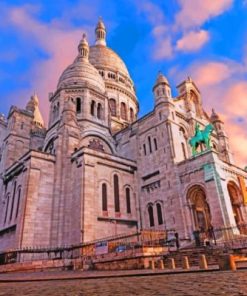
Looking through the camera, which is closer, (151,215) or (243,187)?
(243,187)

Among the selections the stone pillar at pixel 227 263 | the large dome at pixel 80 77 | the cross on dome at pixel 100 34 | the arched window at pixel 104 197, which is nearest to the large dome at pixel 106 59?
the cross on dome at pixel 100 34

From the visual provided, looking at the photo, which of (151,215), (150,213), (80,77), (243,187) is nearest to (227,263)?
(243,187)

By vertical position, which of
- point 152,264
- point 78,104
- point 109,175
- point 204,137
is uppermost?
point 78,104

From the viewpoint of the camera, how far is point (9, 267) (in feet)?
56.6

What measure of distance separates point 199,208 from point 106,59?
3638 centimetres

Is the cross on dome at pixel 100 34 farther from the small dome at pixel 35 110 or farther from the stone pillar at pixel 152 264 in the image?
the stone pillar at pixel 152 264

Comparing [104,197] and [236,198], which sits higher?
[104,197]

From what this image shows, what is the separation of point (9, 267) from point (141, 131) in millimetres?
20102

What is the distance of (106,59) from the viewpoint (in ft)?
167

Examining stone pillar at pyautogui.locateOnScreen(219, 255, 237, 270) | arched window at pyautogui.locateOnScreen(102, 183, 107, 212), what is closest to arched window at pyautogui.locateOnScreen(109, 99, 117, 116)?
arched window at pyautogui.locateOnScreen(102, 183, 107, 212)

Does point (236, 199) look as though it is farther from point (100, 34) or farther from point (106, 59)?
point (100, 34)

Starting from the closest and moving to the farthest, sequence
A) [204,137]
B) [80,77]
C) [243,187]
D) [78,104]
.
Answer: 1. [243,187]
2. [204,137]
3. [78,104]
4. [80,77]

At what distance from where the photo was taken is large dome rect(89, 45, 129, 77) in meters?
49.9

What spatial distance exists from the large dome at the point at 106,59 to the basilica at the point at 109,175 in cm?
1429
